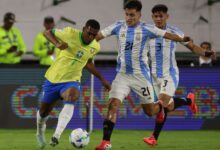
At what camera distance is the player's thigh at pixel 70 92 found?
1193 centimetres

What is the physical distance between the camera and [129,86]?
1237cm

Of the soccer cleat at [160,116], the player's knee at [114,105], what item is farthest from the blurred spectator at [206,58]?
the player's knee at [114,105]

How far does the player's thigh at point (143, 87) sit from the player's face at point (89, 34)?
92 centimetres

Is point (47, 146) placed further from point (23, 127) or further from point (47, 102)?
point (23, 127)

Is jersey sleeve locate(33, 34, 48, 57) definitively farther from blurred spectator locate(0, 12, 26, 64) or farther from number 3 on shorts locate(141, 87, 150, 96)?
number 3 on shorts locate(141, 87, 150, 96)

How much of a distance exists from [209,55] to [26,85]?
5.90 meters

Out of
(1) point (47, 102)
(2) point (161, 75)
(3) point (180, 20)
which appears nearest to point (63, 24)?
(3) point (180, 20)

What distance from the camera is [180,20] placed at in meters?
20.6

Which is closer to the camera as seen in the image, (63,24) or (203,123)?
(203,123)

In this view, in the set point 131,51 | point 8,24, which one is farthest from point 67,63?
point 8,24

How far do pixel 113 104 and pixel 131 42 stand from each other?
1.01 m

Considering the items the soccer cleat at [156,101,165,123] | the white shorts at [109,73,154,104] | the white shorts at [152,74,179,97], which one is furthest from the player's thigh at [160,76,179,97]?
the white shorts at [109,73,154,104]

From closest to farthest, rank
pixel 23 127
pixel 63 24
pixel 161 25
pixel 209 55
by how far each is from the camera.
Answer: pixel 209 55 → pixel 161 25 → pixel 23 127 → pixel 63 24

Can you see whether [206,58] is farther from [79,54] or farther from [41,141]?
[41,141]
